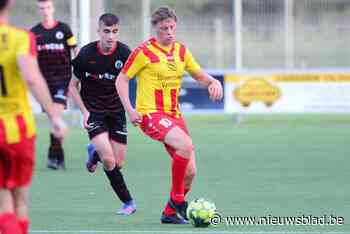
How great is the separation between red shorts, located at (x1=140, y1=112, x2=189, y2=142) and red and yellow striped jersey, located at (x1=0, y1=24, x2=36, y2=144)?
281cm

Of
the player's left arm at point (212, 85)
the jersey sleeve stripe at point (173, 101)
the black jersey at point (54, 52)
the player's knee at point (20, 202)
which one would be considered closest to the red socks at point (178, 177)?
the jersey sleeve stripe at point (173, 101)

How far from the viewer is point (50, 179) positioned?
43.5 ft

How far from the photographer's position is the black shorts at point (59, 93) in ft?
45.6

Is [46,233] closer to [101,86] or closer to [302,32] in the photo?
[101,86]

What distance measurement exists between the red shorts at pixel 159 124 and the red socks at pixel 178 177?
0.74 feet

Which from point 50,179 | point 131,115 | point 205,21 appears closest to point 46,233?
point 131,115

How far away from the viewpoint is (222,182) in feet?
41.9

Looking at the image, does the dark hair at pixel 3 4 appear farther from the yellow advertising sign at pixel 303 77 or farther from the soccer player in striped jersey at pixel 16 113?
the yellow advertising sign at pixel 303 77

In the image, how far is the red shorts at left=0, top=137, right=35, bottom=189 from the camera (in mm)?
6820

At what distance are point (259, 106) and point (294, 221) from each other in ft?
44.5

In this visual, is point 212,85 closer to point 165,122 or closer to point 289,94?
point 165,122

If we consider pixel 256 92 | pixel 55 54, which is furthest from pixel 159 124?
pixel 256 92

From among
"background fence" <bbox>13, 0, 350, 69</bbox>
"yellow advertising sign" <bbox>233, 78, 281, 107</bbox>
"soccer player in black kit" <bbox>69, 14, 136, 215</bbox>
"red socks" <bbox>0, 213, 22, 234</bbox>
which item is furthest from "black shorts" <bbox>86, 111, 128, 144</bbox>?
"background fence" <bbox>13, 0, 350, 69</bbox>

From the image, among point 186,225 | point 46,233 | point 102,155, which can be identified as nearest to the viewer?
point 46,233
